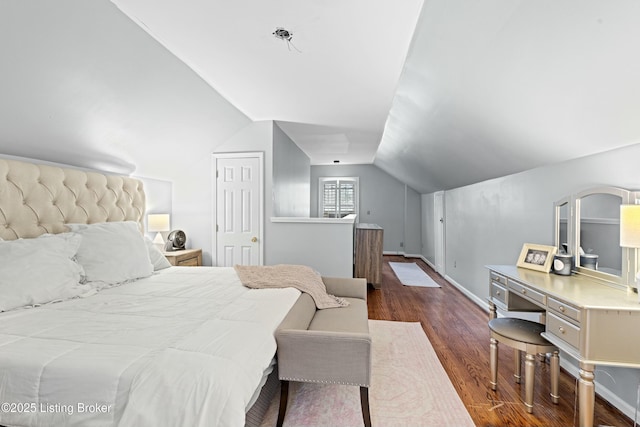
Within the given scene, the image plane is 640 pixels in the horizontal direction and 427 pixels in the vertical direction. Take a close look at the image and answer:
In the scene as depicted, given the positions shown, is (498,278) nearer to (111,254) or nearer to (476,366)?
(476,366)

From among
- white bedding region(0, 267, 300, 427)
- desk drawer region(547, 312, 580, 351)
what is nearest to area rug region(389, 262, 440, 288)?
desk drawer region(547, 312, 580, 351)

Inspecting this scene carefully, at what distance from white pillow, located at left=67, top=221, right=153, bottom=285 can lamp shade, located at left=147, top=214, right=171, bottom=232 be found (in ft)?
3.26

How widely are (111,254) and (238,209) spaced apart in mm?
1672

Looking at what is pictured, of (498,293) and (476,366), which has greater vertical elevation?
(498,293)

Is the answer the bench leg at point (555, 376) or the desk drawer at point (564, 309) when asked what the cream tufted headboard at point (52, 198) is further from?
the bench leg at point (555, 376)

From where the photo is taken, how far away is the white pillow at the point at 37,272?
1.63 m

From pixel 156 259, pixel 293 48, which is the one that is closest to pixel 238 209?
pixel 156 259

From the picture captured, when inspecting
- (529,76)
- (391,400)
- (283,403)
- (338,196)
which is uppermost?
(529,76)

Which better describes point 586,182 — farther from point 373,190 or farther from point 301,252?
point 373,190

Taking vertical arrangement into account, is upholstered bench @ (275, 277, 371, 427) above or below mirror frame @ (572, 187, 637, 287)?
below

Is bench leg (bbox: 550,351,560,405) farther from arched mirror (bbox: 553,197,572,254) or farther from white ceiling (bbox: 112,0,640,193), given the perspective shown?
white ceiling (bbox: 112,0,640,193)

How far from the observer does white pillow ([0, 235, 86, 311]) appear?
163 cm

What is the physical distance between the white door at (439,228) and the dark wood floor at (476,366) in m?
1.32

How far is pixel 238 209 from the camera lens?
3.77 metres
